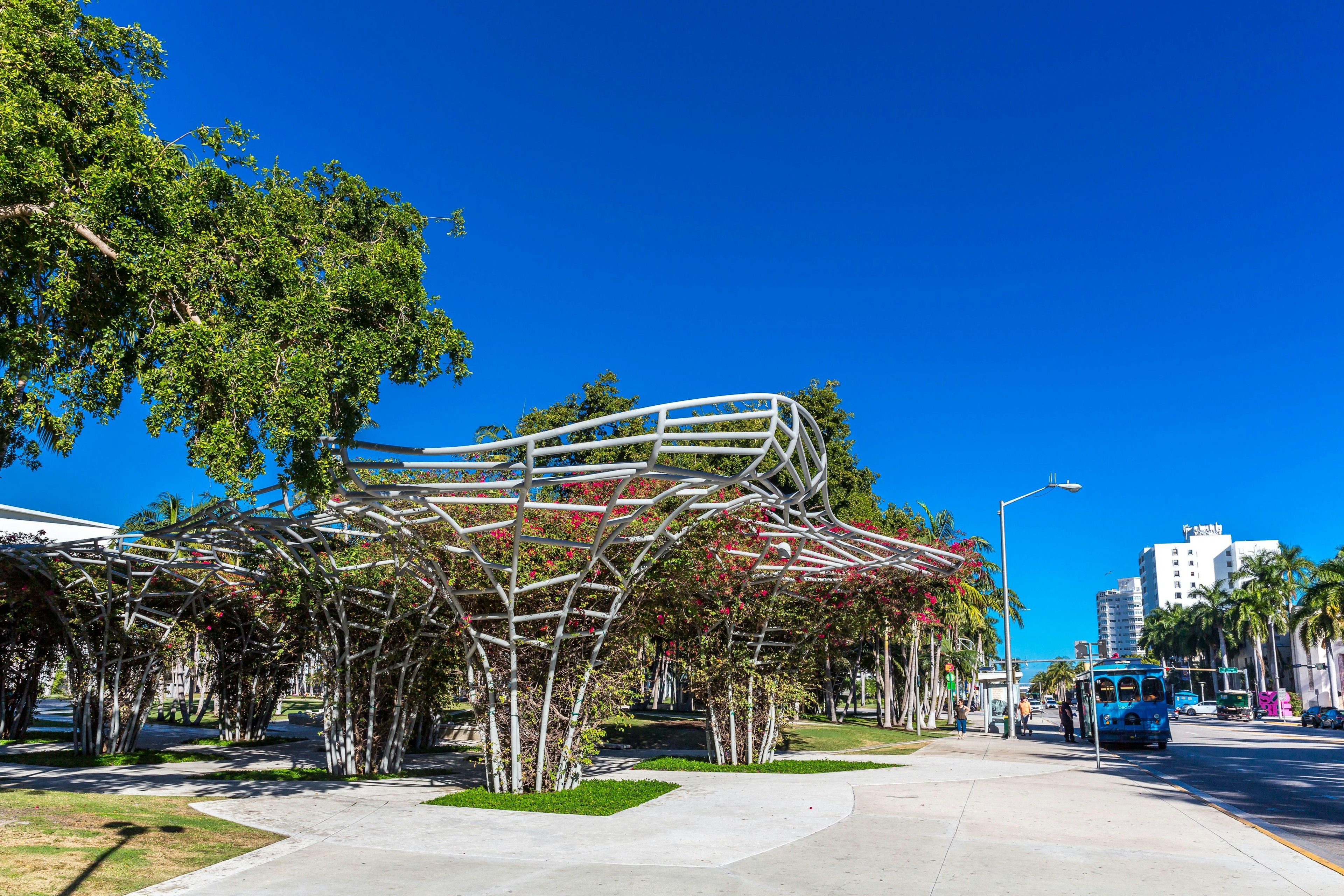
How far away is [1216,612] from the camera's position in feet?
309

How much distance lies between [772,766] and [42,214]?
1578cm

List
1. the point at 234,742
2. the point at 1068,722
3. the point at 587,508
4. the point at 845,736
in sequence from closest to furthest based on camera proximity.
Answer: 1. the point at 587,508
2. the point at 234,742
3. the point at 845,736
4. the point at 1068,722

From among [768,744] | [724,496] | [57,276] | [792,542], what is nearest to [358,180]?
[57,276]

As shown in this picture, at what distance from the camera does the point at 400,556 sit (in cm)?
1334

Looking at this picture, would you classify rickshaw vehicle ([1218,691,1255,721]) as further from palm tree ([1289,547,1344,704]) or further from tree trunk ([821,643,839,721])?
tree trunk ([821,643,839,721])

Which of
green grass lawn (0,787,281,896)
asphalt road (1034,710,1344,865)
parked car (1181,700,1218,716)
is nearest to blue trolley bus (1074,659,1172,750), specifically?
asphalt road (1034,710,1344,865)

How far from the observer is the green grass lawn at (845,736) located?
2484cm

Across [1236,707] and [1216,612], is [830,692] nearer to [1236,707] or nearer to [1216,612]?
[1236,707]

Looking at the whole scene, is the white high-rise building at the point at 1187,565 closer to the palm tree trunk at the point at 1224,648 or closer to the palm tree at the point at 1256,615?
the palm tree trunk at the point at 1224,648

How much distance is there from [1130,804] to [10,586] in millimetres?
22599

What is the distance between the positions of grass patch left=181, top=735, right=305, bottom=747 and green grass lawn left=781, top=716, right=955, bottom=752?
548 inches

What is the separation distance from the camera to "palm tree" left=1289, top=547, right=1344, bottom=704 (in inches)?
2087

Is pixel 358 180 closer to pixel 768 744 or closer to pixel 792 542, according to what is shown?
pixel 792 542

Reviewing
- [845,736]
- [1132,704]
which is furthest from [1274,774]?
[845,736]
